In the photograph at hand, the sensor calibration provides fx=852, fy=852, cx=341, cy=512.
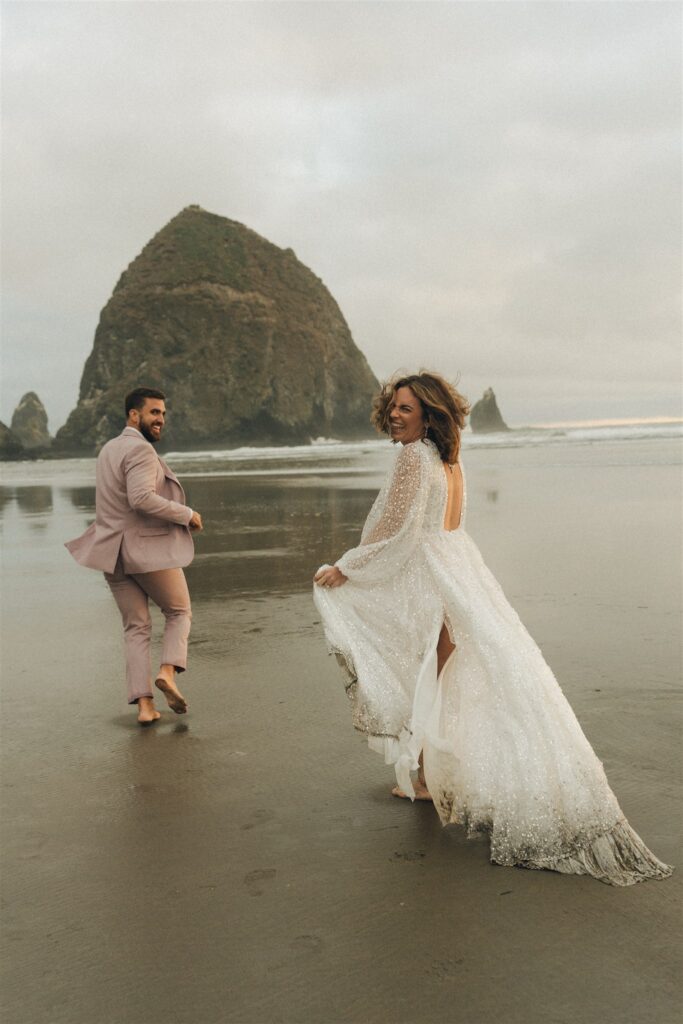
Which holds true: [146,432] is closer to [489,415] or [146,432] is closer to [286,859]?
[286,859]

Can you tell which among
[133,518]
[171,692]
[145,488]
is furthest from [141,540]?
[171,692]

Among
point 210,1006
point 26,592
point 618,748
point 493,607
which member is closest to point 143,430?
point 493,607

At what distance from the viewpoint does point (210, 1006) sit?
2.22 m

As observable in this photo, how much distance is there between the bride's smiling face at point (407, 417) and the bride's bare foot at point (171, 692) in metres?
2.01

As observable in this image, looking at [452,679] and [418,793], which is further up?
[452,679]

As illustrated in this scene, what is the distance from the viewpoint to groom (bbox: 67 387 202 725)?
15.8 feet

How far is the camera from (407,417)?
3.45 meters

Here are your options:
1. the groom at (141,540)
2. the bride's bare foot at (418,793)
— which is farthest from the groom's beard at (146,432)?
the bride's bare foot at (418,793)

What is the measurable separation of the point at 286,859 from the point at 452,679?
898mm

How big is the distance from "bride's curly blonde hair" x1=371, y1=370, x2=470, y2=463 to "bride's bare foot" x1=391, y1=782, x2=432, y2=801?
136 cm

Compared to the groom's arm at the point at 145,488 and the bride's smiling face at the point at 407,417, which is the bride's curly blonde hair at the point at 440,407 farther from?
the groom's arm at the point at 145,488

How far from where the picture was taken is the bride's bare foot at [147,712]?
4.61 meters

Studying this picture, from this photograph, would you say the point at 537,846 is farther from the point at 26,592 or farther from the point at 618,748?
the point at 26,592

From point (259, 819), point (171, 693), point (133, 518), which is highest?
point (133, 518)
